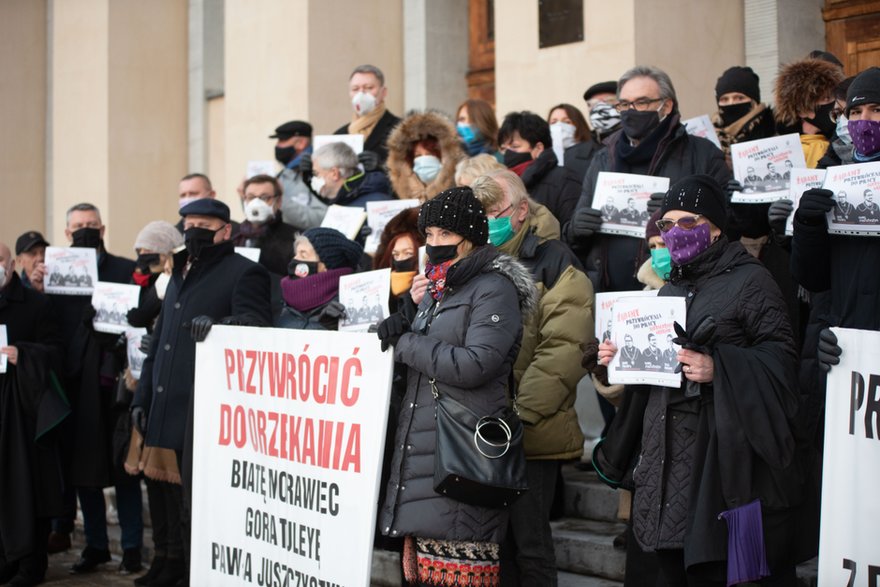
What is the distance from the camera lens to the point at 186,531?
7.34 meters

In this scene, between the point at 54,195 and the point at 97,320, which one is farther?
the point at 54,195

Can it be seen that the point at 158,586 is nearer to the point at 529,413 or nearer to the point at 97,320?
the point at 97,320

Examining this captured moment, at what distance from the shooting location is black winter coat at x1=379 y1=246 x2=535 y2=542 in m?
4.91

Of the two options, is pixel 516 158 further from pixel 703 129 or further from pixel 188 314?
pixel 188 314

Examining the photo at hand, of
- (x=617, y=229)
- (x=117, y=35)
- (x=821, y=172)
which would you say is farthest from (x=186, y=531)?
(x=117, y=35)

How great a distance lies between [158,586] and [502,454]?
141 inches

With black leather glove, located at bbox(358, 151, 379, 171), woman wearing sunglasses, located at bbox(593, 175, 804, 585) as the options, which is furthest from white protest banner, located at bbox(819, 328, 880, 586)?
black leather glove, located at bbox(358, 151, 379, 171)

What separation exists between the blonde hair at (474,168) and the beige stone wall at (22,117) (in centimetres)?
1055

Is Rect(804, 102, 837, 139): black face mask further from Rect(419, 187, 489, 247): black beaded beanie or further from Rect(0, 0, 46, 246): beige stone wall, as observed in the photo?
Rect(0, 0, 46, 246): beige stone wall

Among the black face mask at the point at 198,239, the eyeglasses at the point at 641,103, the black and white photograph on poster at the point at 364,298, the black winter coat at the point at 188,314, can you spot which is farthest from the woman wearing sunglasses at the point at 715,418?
the black face mask at the point at 198,239

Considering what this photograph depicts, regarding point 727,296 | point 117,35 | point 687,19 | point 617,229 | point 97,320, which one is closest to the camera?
point 727,296

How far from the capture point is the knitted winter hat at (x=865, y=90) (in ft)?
16.2

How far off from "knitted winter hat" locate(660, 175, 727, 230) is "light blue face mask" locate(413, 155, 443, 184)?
10.6 feet

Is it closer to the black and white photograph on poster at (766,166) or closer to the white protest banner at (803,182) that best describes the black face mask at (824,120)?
the black and white photograph on poster at (766,166)
